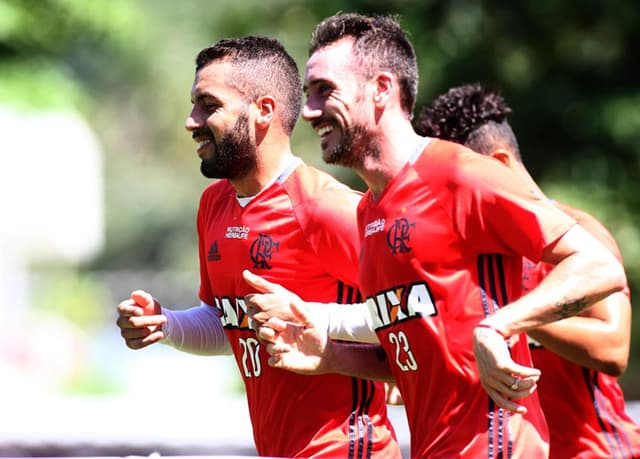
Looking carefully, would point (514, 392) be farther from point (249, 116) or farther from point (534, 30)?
point (534, 30)

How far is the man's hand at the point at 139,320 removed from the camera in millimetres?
5734

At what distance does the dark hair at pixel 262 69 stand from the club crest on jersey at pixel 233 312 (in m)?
0.85

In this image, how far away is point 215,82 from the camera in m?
5.94

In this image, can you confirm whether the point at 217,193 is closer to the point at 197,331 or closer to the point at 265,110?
the point at 265,110

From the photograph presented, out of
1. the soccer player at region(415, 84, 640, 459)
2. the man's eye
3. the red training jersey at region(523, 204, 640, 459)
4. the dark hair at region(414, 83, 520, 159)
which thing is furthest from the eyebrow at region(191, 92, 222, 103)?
the red training jersey at region(523, 204, 640, 459)

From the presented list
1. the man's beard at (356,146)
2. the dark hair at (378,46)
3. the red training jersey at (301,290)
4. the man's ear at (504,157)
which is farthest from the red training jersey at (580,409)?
the man's beard at (356,146)

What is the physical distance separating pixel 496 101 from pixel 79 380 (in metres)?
15.6

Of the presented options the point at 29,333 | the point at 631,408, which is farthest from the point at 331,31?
the point at 29,333

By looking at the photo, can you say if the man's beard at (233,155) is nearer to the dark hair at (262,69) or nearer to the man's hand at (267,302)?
the dark hair at (262,69)

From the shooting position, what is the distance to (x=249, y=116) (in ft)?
19.5

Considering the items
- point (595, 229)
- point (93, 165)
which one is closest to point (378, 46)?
point (595, 229)

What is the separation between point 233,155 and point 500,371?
6.48 ft

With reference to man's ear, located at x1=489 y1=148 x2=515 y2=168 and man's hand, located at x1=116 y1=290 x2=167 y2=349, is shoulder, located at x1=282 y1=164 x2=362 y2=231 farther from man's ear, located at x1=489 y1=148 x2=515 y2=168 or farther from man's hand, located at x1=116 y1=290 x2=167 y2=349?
man's ear, located at x1=489 y1=148 x2=515 y2=168

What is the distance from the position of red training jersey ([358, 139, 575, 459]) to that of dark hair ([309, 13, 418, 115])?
41 cm
